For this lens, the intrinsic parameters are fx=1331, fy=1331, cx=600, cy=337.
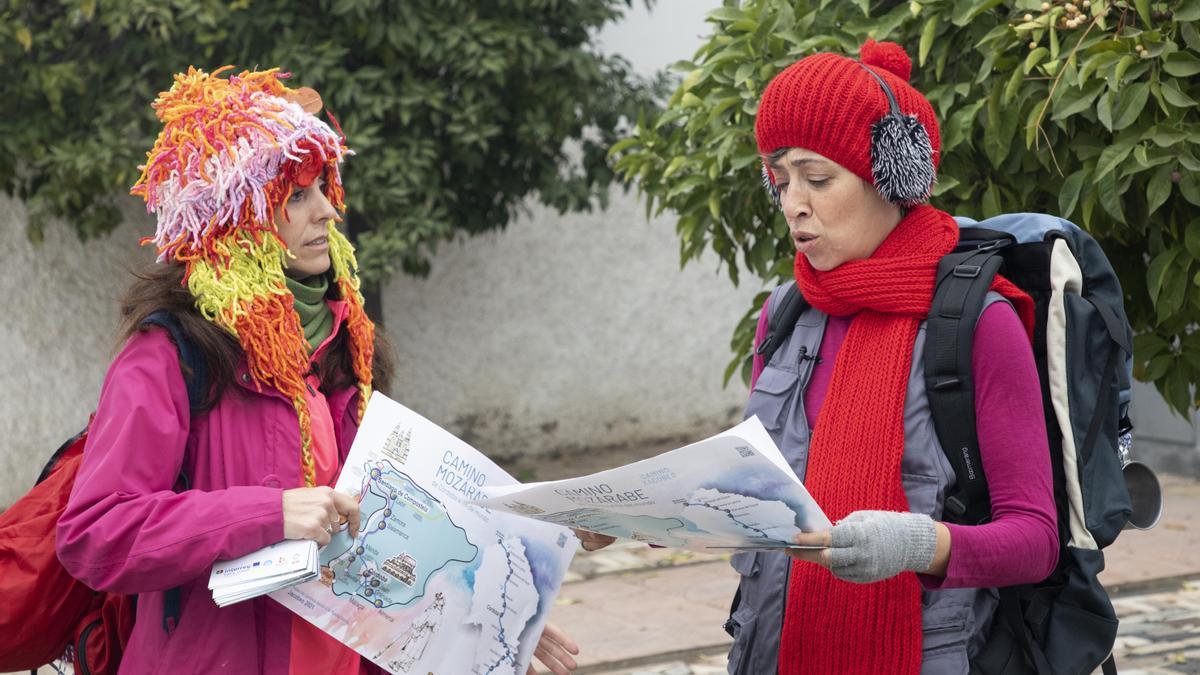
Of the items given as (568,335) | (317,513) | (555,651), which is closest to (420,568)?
(317,513)

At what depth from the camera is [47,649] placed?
2350 millimetres

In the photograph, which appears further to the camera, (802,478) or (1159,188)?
(1159,188)

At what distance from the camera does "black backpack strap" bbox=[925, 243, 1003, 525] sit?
2.01 meters

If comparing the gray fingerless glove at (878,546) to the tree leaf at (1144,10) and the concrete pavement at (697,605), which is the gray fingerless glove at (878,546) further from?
the concrete pavement at (697,605)

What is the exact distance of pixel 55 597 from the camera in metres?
2.29

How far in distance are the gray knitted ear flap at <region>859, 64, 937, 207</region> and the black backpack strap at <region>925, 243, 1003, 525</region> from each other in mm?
172

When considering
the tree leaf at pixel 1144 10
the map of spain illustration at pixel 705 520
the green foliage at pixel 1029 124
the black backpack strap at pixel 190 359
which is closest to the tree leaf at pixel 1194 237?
the green foliage at pixel 1029 124

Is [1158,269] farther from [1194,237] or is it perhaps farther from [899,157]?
[899,157]

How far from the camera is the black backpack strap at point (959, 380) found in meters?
2.01

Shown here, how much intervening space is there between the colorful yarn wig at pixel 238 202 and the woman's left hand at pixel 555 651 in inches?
22.5

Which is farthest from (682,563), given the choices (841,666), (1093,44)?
(841,666)

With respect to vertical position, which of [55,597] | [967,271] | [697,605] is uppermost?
[967,271]

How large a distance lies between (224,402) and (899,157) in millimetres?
1189

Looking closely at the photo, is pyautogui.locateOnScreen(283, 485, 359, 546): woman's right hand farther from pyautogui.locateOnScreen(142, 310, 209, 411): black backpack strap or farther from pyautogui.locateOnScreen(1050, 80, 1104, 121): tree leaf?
pyautogui.locateOnScreen(1050, 80, 1104, 121): tree leaf
